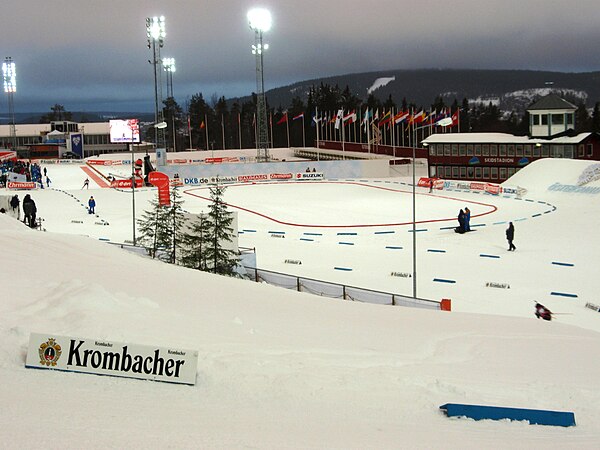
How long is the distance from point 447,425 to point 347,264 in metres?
19.4

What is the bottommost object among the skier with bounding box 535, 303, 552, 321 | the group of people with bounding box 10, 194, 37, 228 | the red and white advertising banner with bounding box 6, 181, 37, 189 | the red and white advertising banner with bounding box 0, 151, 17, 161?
the skier with bounding box 535, 303, 552, 321

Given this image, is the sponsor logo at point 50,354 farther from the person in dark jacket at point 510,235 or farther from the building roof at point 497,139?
the building roof at point 497,139

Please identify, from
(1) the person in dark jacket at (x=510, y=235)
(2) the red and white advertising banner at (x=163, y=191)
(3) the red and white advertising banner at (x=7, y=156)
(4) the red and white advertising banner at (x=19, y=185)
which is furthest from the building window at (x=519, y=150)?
(3) the red and white advertising banner at (x=7, y=156)

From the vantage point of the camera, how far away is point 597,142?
63375 millimetres

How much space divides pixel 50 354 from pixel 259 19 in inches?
2539

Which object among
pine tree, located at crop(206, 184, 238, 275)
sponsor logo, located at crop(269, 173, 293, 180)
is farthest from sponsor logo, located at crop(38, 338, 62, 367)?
sponsor logo, located at crop(269, 173, 293, 180)

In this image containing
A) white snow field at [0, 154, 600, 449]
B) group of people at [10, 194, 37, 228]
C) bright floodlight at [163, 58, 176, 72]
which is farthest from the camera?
bright floodlight at [163, 58, 176, 72]

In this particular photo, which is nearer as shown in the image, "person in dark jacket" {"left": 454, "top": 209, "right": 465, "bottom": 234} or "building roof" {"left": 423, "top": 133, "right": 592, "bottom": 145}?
"person in dark jacket" {"left": 454, "top": 209, "right": 465, "bottom": 234}

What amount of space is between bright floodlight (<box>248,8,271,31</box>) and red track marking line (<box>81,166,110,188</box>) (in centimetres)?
2041

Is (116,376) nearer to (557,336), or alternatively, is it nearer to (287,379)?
(287,379)

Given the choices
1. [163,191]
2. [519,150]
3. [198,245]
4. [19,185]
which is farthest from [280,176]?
[198,245]

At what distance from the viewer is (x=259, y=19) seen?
232ft

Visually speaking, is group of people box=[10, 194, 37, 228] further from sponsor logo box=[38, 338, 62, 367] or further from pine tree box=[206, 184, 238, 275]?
sponsor logo box=[38, 338, 62, 367]

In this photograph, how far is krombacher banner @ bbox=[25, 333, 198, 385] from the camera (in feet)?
32.5
